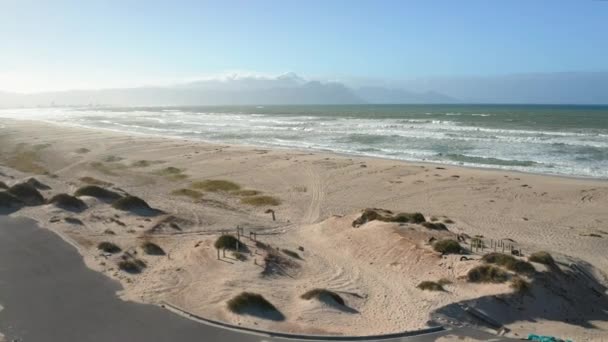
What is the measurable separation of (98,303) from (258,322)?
175 inches

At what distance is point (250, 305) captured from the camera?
43.8 ft

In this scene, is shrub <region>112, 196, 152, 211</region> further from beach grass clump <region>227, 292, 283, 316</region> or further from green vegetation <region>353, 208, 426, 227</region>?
beach grass clump <region>227, 292, 283, 316</region>

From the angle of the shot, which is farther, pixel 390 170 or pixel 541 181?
pixel 390 170

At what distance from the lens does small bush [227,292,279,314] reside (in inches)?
521

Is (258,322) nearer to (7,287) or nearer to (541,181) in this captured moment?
(7,287)

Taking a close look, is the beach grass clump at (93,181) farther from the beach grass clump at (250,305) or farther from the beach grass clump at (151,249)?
the beach grass clump at (250,305)

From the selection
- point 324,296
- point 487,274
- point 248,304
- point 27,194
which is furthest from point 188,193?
point 487,274

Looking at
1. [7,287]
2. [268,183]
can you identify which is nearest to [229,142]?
[268,183]

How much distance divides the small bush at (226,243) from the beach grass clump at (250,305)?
14.5 feet

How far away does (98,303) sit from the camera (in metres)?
13.7

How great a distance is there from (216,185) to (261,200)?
5.54 metres

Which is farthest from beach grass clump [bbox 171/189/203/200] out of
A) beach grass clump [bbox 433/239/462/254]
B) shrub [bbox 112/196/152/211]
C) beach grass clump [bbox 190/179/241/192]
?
beach grass clump [bbox 433/239/462/254]

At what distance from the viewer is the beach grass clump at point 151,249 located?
18.2m

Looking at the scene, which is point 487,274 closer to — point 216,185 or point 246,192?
point 246,192
